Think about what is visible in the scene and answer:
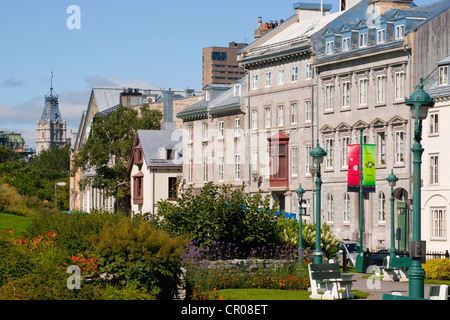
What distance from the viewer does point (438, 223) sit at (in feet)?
203

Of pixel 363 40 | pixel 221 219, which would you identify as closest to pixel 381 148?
pixel 363 40

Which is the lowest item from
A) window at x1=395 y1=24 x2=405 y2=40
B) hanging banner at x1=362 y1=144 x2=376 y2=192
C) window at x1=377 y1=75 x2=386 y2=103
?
hanging banner at x1=362 y1=144 x2=376 y2=192

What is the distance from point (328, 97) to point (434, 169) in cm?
1321

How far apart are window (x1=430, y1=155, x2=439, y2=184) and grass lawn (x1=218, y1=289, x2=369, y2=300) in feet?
99.2

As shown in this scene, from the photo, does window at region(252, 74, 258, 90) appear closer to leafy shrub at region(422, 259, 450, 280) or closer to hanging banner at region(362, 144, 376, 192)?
hanging banner at region(362, 144, 376, 192)

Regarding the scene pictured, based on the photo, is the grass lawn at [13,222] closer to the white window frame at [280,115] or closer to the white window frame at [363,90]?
the white window frame at [363,90]

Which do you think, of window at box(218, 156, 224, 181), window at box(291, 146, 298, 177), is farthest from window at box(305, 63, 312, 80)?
window at box(218, 156, 224, 181)

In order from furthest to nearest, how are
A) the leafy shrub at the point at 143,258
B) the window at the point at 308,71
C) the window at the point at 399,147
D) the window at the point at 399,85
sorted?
1. the window at the point at 308,71
2. the window at the point at 399,147
3. the window at the point at 399,85
4. the leafy shrub at the point at 143,258

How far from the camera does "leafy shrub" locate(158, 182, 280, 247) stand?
37.4 m

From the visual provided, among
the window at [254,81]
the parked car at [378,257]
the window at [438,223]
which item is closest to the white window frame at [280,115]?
the window at [254,81]

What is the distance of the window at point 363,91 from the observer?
69500mm

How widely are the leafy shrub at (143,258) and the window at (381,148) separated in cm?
4130

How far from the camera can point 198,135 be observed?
90125 millimetres

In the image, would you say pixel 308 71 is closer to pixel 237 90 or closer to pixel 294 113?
pixel 294 113
